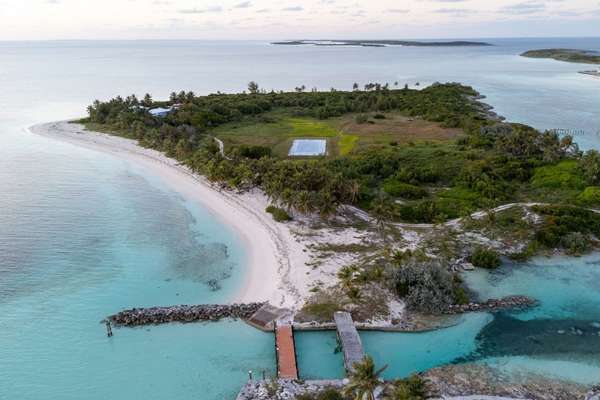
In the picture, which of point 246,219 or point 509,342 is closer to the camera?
point 509,342

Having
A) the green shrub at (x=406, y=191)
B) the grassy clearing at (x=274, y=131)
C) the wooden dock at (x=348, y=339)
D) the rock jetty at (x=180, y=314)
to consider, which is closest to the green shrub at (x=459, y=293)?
the wooden dock at (x=348, y=339)

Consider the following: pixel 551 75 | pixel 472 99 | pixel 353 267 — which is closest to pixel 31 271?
pixel 353 267

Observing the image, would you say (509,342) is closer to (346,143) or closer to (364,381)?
(364,381)

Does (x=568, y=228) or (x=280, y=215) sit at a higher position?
(x=280, y=215)

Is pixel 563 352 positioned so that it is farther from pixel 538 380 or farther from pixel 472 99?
pixel 472 99

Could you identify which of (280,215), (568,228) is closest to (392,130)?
(280,215)

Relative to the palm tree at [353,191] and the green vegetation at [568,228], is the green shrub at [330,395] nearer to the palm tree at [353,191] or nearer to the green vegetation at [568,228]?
the palm tree at [353,191]
